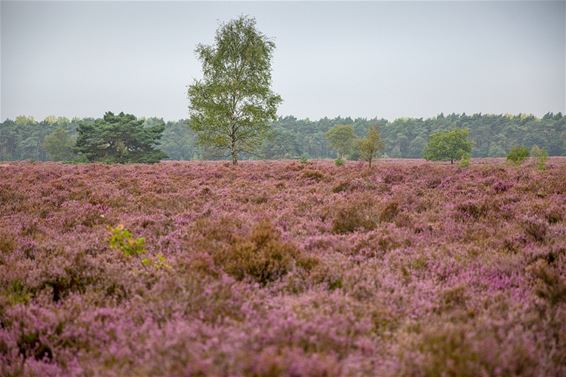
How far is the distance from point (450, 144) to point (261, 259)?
189ft

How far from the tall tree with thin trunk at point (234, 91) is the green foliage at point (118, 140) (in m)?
19.2

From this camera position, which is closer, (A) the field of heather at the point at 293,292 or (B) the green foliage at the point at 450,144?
(A) the field of heather at the point at 293,292

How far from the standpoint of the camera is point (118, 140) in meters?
45.1

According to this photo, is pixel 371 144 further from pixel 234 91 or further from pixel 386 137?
pixel 386 137

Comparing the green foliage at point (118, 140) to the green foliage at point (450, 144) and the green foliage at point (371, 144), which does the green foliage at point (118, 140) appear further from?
the green foliage at point (450, 144)

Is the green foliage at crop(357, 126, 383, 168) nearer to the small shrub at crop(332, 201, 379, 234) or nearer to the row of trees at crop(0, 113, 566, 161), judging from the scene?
the small shrub at crop(332, 201, 379, 234)

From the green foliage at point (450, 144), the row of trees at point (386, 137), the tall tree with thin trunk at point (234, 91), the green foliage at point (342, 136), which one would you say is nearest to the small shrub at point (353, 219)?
the tall tree with thin trunk at point (234, 91)

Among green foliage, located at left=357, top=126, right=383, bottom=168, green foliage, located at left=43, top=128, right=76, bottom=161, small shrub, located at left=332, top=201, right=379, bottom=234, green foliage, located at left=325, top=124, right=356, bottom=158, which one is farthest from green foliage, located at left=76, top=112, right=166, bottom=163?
green foliage, located at left=325, top=124, right=356, bottom=158

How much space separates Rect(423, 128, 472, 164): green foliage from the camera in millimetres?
52334

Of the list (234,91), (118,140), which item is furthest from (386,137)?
(234,91)

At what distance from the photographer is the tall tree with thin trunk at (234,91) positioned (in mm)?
27812

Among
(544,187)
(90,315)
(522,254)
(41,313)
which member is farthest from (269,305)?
(544,187)

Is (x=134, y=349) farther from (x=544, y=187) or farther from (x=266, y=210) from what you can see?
(x=544, y=187)

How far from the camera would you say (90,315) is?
329 centimetres
